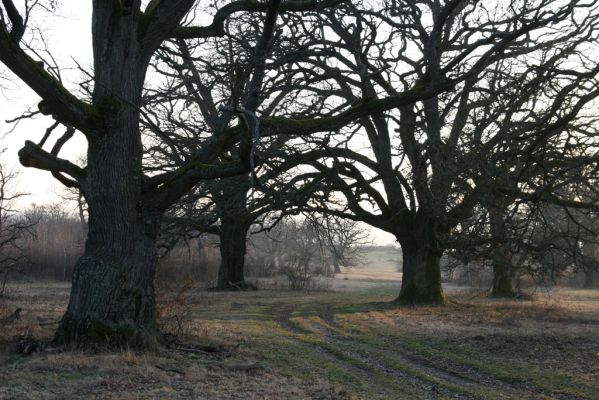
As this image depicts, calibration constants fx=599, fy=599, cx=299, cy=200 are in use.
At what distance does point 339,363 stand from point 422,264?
1226 centimetres

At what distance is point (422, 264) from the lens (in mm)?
21953

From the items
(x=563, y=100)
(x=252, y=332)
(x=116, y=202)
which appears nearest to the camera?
(x=116, y=202)

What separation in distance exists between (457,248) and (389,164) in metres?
4.38

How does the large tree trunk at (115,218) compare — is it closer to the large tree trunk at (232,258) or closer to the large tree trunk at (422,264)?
the large tree trunk at (422,264)

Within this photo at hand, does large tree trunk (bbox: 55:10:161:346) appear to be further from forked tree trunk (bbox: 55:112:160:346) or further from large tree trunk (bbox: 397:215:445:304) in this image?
large tree trunk (bbox: 397:215:445:304)

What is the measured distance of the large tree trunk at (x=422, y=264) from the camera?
853 inches

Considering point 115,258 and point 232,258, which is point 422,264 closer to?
point 232,258

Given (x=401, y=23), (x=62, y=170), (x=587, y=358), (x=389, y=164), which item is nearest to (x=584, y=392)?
(x=587, y=358)

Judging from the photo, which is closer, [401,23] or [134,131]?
[134,131]

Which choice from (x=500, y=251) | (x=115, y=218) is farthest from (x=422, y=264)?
(x=115, y=218)

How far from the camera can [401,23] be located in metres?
18.1

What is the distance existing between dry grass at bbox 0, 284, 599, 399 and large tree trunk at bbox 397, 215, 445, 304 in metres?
4.20

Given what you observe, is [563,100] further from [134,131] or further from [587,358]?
[134,131]

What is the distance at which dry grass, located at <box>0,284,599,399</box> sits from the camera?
7480 millimetres
